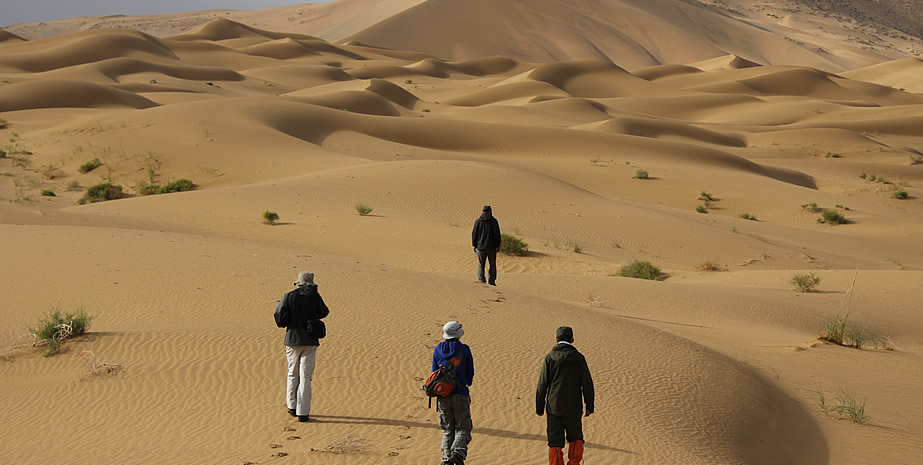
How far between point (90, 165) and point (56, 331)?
24.1 metres

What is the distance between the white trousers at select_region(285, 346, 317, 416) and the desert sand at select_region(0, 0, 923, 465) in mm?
202

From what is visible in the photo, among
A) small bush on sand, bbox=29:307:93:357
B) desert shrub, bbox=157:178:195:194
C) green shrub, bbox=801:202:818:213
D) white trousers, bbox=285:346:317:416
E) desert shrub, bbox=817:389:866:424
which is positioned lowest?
desert shrub, bbox=157:178:195:194

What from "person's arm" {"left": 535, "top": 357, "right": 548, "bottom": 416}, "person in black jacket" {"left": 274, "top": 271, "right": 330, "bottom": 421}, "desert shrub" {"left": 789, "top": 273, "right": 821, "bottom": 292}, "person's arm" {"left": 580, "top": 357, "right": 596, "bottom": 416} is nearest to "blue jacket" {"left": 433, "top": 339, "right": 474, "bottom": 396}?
"person's arm" {"left": 535, "top": 357, "right": 548, "bottom": 416}

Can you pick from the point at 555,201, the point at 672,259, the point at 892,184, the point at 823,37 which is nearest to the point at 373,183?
the point at 555,201

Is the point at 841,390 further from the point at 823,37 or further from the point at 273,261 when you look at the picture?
the point at 823,37

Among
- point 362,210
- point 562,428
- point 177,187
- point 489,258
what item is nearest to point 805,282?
point 489,258

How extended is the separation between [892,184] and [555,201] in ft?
78.2

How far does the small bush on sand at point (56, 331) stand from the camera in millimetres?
8961

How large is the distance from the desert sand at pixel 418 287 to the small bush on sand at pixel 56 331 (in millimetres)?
163

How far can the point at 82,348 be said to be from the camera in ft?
29.4

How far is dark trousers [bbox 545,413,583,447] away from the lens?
614 centimetres

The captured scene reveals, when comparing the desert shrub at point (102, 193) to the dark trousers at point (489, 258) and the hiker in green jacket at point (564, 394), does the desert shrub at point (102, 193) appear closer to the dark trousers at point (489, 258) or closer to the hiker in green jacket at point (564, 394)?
the dark trousers at point (489, 258)

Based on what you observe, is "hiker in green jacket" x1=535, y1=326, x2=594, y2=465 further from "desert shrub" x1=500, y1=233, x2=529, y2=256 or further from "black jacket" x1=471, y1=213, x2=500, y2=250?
"desert shrub" x1=500, y1=233, x2=529, y2=256

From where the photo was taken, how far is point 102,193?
25.8 metres
